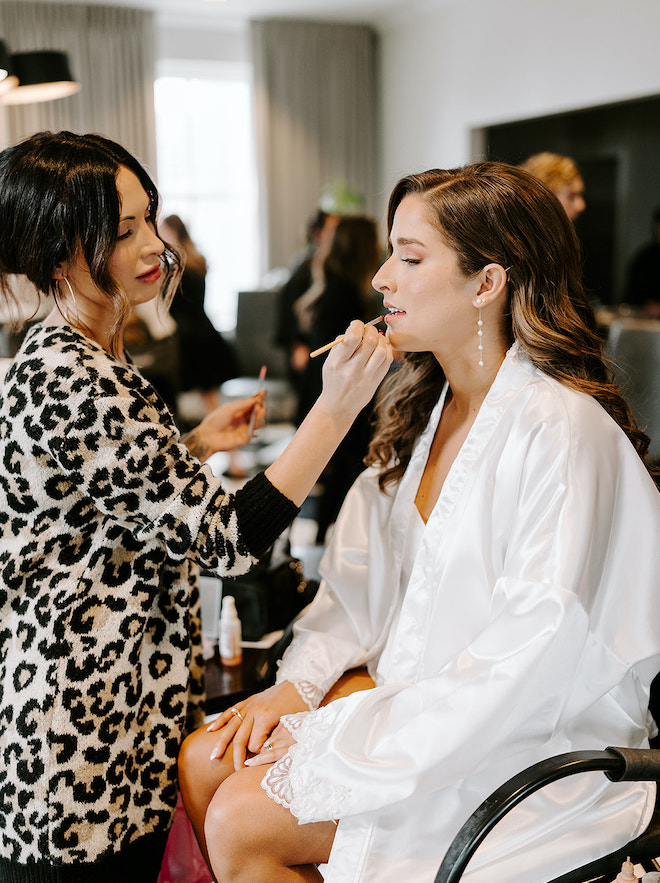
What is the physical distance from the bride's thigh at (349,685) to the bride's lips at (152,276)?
0.76 metres

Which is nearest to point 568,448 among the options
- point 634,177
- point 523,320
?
point 523,320

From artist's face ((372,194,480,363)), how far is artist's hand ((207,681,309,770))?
614mm

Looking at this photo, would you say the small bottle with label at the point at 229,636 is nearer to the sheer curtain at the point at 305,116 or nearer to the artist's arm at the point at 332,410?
the artist's arm at the point at 332,410

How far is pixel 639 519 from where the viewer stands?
49.7 inches

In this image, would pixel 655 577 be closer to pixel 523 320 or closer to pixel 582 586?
pixel 582 586

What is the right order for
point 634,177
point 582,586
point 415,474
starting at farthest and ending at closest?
point 634,177, point 415,474, point 582,586

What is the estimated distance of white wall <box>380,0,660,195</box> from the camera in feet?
15.2

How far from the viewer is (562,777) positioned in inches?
42.0

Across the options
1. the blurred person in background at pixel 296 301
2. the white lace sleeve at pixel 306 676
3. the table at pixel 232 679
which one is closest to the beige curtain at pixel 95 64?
the blurred person in background at pixel 296 301

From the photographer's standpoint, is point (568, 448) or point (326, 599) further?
point (326, 599)

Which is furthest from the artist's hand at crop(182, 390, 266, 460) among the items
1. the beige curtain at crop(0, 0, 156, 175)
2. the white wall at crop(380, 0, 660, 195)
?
the beige curtain at crop(0, 0, 156, 175)

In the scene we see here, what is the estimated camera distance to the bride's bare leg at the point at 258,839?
122 cm

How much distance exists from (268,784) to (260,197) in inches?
242

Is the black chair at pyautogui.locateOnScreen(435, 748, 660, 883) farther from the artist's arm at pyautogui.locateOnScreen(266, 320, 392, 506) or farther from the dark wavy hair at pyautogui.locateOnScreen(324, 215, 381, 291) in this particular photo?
the dark wavy hair at pyautogui.locateOnScreen(324, 215, 381, 291)
